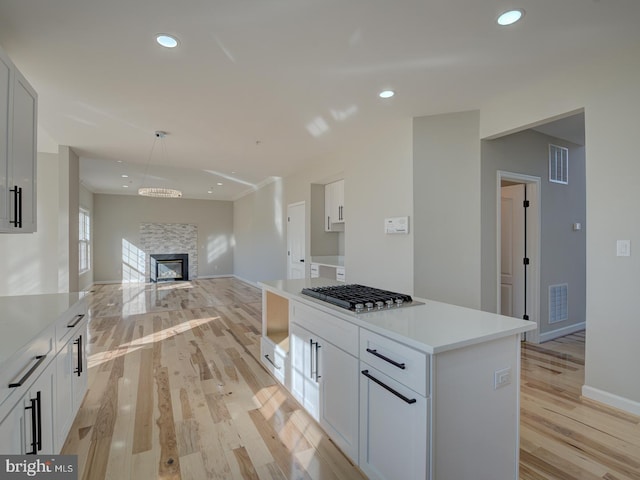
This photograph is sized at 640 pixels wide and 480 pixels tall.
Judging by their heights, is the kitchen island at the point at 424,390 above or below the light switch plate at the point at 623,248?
below

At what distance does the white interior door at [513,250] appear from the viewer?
4117mm

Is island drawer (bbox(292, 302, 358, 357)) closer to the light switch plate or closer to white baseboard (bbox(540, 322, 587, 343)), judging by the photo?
the light switch plate

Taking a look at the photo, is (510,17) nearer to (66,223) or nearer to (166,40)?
(166,40)

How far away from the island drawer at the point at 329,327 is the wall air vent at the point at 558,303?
11.3 feet

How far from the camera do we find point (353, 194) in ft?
14.8

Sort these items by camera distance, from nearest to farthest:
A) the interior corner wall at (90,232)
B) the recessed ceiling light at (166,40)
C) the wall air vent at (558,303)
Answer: the recessed ceiling light at (166,40), the wall air vent at (558,303), the interior corner wall at (90,232)

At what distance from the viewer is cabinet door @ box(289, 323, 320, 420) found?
7.20ft

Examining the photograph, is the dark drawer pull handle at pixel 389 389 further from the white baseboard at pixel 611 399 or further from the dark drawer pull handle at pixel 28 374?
the white baseboard at pixel 611 399

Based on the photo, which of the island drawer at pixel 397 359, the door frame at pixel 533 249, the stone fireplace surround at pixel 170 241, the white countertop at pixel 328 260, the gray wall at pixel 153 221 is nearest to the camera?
the island drawer at pixel 397 359

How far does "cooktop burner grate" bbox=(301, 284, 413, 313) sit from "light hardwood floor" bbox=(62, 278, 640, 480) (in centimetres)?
89

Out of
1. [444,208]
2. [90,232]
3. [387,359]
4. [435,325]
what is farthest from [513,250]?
[90,232]

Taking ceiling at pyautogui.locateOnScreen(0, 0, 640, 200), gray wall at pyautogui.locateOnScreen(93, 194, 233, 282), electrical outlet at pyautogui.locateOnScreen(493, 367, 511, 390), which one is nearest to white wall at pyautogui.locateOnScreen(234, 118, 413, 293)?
ceiling at pyautogui.locateOnScreen(0, 0, 640, 200)

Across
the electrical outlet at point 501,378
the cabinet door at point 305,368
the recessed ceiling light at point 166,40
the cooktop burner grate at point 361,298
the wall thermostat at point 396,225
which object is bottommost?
the cabinet door at point 305,368

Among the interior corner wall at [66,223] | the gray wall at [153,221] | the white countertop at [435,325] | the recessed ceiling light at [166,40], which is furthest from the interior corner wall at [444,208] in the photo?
the gray wall at [153,221]
